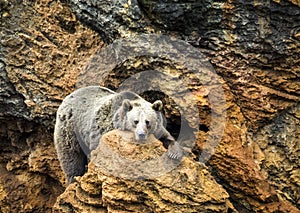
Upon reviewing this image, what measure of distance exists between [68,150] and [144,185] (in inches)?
93.1

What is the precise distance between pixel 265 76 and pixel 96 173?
2819 mm

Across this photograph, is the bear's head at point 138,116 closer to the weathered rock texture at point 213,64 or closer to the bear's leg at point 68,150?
the weathered rock texture at point 213,64

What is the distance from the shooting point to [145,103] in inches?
272

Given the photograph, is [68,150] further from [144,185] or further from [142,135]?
[144,185]

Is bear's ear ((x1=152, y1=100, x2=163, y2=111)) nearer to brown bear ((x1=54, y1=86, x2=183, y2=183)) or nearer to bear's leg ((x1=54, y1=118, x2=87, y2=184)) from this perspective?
brown bear ((x1=54, y1=86, x2=183, y2=183))

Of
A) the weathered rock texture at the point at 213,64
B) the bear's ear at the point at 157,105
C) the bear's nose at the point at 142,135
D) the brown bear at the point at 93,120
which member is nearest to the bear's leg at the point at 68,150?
the brown bear at the point at 93,120

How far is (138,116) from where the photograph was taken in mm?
6668

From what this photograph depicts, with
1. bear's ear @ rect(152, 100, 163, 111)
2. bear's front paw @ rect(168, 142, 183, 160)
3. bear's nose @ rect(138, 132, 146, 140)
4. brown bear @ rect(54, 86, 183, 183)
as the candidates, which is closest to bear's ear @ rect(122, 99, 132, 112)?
brown bear @ rect(54, 86, 183, 183)

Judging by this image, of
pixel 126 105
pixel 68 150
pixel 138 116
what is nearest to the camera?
pixel 138 116

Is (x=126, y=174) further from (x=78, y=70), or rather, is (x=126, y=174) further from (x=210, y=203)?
(x=78, y=70)

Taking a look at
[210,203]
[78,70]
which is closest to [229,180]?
[210,203]

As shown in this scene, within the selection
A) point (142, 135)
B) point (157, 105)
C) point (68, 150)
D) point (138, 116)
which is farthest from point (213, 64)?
point (68, 150)

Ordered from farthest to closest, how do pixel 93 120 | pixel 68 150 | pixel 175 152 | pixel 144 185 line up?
1. pixel 68 150
2. pixel 93 120
3. pixel 175 152
4. pixel 144 185

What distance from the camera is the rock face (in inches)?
211
